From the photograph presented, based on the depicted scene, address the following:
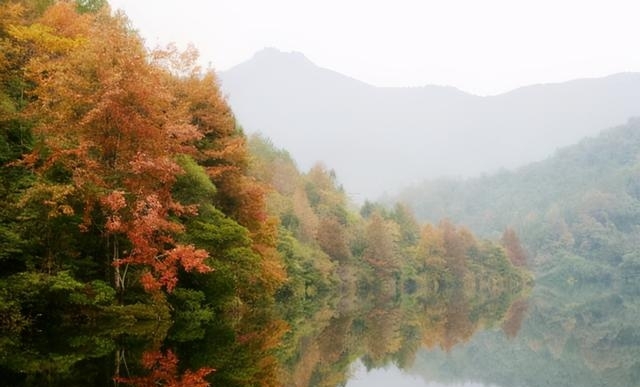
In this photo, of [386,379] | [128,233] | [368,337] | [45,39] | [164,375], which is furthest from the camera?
[368,337]

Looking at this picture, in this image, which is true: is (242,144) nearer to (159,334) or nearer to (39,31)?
(39,31)

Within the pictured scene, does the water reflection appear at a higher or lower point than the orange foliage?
lower

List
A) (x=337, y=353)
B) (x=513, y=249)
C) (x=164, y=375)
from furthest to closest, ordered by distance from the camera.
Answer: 1. (x=513, y=249)
2. (x=337, y=353)
3. (x=164, y=375)

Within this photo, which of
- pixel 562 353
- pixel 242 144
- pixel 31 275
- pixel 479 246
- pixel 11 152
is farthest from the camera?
pixel 479 246

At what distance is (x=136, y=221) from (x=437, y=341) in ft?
59.9

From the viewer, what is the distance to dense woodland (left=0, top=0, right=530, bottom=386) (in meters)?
18.8

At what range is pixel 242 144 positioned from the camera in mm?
35625

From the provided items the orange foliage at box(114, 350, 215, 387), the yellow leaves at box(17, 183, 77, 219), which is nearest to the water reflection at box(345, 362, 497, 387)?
the orange foliage at box(114, 350, 215, 387)

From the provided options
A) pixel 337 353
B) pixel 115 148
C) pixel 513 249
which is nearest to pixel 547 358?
pixel 337 353

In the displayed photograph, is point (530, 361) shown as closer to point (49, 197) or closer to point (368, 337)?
point (368, 337)

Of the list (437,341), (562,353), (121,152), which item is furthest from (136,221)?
(562,353)

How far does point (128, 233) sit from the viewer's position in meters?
23.3

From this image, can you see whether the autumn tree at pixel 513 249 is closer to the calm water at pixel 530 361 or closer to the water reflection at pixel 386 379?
the calm water at pixel 530 361

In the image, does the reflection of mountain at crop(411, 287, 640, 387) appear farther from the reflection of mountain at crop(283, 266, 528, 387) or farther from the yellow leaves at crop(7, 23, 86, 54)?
the yellow leaves at crop(7, 23, 86, 54)
